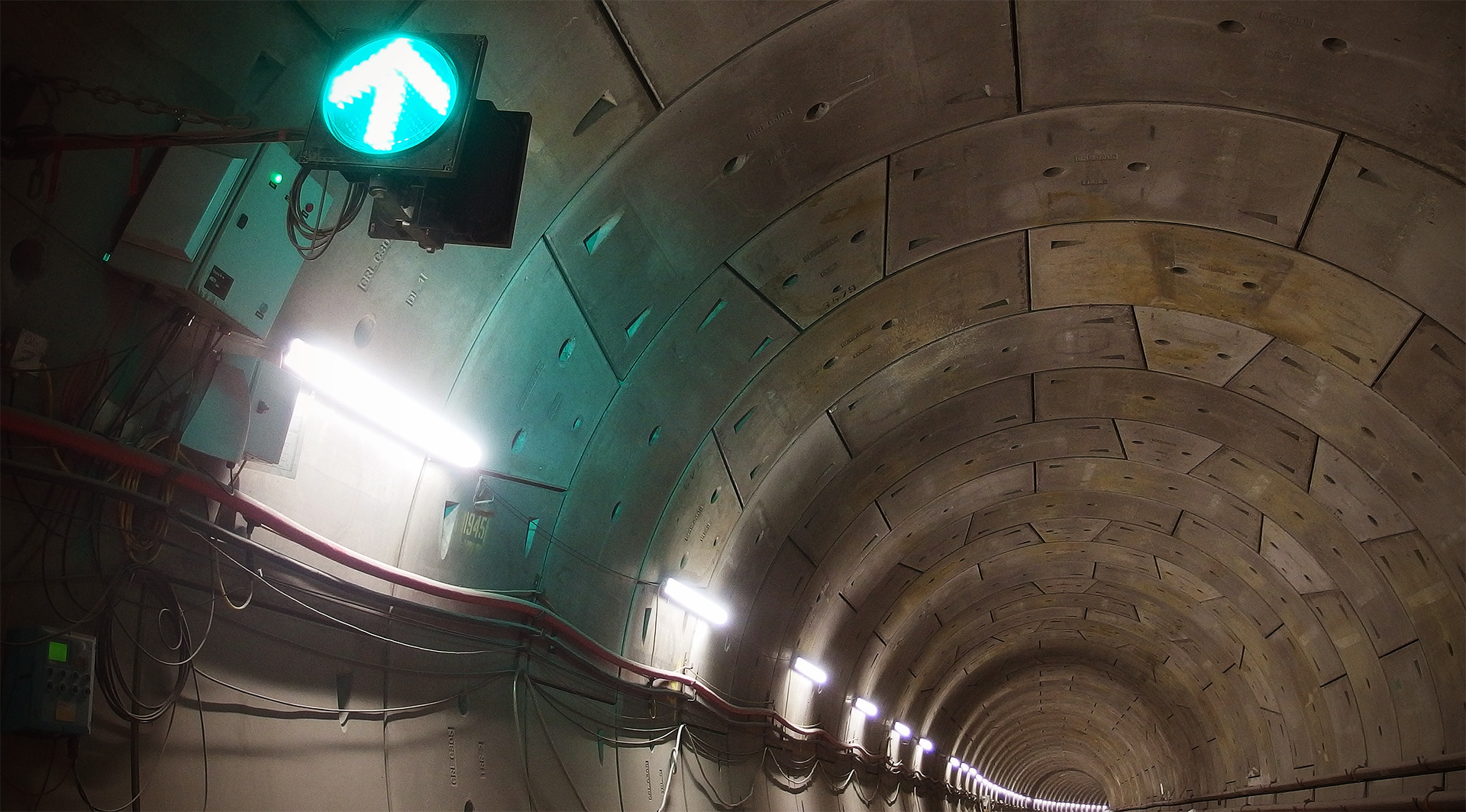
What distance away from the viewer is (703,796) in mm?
10625

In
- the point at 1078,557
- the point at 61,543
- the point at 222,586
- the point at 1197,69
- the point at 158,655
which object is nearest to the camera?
the point at 61,543

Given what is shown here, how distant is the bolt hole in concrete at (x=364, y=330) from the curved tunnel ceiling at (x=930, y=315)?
0.02 m

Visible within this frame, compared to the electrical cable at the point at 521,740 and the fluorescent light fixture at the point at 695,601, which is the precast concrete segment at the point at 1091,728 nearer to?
the fluorescent light fixture at the point at 695,601

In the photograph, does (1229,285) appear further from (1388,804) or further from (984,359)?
(1388,804)

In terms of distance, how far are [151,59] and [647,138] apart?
122 inches

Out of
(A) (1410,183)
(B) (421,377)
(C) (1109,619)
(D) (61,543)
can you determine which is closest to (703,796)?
(B) (421,377)

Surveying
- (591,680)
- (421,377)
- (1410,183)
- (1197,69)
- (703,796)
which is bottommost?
(703,796)

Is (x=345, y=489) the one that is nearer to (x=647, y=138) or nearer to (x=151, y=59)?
(x=151, y=59)

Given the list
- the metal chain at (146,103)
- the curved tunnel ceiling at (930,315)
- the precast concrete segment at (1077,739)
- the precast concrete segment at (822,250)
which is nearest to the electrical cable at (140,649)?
the curved tunnel ceiling at (930,315)

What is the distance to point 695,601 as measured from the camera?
1035 centimetres

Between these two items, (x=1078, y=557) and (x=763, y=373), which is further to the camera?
(x=1078, y=557)

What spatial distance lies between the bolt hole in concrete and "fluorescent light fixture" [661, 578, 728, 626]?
492 cm

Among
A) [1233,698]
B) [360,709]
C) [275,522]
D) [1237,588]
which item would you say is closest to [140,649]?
[275,522]

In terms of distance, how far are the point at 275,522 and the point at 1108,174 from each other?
7.47 meters
